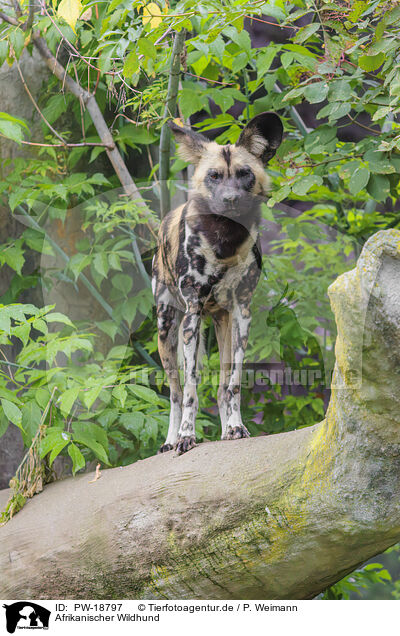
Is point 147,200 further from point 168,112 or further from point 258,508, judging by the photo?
point 258,508

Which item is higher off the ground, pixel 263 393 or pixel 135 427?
pixel 135 427

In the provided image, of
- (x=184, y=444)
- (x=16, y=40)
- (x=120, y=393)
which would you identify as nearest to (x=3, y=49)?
(x=16, y=40)

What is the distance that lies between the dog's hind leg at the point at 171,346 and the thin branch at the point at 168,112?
0.73 meters

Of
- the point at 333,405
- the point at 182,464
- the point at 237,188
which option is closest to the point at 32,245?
the point at 237,188

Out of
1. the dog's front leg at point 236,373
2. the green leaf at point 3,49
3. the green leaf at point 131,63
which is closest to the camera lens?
the dog's front leg at point 236,373

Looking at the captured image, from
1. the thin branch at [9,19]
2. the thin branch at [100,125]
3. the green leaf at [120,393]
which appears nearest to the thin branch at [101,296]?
the thin branch at [100,125]

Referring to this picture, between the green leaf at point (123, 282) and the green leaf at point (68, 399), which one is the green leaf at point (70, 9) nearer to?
the green leaf at point (123, 282)

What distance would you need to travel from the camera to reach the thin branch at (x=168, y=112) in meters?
2.73

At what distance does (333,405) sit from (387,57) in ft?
4.62

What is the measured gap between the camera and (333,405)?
1772 mm

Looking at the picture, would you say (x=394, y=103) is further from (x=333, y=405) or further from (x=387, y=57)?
(x=333, y=405)

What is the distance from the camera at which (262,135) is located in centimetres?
243

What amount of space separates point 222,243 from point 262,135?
0.42 m
